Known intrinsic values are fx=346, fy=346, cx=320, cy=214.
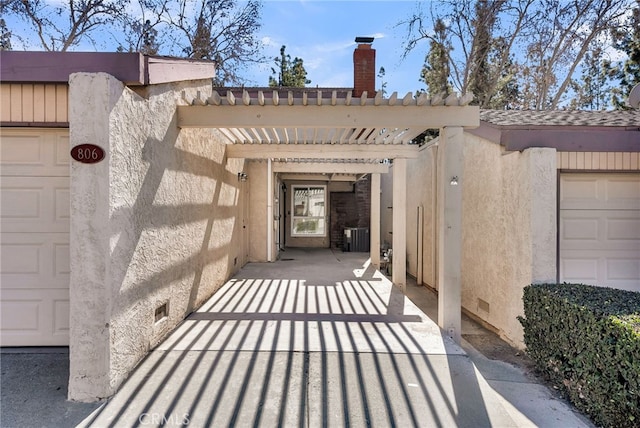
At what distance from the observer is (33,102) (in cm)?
359

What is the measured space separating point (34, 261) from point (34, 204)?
0.61 m

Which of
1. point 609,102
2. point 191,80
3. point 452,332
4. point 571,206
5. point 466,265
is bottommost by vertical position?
point 452,332

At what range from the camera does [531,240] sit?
4.98 meters

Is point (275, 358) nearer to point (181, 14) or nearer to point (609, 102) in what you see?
point (181, 14)

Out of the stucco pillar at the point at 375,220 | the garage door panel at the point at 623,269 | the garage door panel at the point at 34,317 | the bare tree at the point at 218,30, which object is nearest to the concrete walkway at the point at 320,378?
the garage door panel at the point at 34,317

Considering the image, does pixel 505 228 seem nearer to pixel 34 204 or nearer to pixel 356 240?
pixel 34 204

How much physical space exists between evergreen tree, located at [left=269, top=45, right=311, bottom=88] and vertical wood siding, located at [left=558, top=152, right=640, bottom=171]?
70.2ft

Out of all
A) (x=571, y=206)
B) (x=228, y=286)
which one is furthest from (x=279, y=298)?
(x=571, y=206)

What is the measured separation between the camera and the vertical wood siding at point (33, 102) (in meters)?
3.58

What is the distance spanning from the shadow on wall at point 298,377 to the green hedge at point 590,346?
1.14 meters

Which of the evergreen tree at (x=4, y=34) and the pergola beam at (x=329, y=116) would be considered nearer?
the pergola beam at (x=329, y=116)

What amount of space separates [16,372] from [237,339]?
2.09 metres

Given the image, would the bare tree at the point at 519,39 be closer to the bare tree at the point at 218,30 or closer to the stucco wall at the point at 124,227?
the bare tree at the point at 218,30

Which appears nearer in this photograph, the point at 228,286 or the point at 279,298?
the point at 279,298
